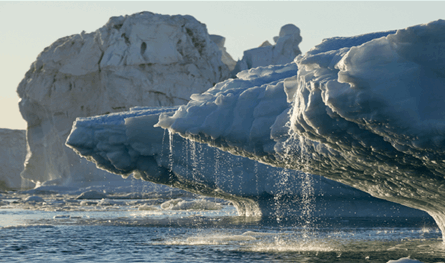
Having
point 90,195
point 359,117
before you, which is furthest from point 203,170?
point 90,195

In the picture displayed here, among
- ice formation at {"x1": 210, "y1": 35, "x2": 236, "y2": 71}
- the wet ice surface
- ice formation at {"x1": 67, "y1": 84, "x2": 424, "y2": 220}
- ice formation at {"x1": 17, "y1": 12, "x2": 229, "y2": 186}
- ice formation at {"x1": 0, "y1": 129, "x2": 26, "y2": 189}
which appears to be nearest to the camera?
the wet ice surface

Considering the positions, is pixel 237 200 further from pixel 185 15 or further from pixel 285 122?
pixel 185 15

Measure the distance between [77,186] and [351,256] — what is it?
3870cm

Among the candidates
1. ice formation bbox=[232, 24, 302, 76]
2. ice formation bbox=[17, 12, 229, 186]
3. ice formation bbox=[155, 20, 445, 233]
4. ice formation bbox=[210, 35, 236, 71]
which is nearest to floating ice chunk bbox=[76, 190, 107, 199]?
ice formation bbox=[17, 12, 229, 186]

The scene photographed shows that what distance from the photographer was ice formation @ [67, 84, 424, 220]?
17.5 m

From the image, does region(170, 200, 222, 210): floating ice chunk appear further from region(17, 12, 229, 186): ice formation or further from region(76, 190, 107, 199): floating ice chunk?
region(17, 12, 229, 186): ice formation

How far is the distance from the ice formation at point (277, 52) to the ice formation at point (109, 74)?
7294 mm

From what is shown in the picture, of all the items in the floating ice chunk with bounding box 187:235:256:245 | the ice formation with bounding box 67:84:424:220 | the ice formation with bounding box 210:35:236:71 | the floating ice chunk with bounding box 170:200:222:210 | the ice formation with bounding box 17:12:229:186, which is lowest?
the floating ice chunk with bounding box 170:200:222:210

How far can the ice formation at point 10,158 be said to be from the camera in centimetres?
6688

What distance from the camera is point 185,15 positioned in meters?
48.6

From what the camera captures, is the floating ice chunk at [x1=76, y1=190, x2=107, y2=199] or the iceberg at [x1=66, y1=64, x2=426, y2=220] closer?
the iceberg at [x1=66, y1=64, x2=426, y2=220]

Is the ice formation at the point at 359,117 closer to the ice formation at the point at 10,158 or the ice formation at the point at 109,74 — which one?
the ice formation at the point at 109,74

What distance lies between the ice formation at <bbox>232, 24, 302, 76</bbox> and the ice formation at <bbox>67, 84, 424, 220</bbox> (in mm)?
35903

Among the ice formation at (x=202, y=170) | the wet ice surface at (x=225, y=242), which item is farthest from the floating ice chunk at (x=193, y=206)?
the wet ice surface at (x=225, y=242)
